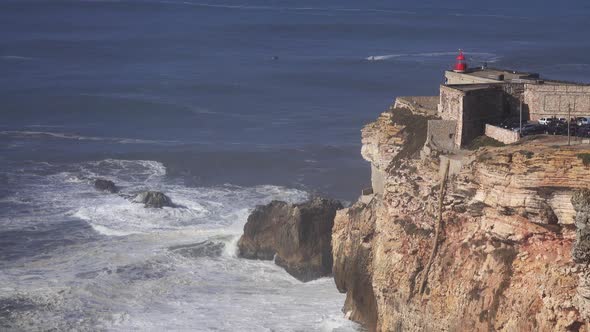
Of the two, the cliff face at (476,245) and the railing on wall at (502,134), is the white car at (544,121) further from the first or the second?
the cliff face at (476,245)

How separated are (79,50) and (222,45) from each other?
17.5 metres

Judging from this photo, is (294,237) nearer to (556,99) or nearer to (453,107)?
(453,107)

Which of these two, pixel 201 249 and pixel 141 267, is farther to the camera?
pixel 201 249

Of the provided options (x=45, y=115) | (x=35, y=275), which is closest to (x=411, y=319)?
(x=35, y=275)

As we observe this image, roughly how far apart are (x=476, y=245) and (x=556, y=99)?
437 inches

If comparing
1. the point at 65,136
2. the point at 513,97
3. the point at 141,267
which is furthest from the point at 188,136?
the point at 513,97

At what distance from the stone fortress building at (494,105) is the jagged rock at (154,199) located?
73.8ft

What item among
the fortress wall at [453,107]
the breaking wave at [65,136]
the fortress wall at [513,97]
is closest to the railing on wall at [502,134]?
the fortress wall at [453,107]

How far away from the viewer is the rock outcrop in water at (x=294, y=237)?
56.7 meters

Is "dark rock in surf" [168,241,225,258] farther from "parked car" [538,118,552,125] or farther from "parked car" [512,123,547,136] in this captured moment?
"parked car" [512,123,547,136]

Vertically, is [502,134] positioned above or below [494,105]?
below

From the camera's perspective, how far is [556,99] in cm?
4959

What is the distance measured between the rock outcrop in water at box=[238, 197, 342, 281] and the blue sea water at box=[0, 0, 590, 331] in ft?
2.90

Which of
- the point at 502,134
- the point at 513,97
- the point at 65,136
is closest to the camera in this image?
the point at 502,134
